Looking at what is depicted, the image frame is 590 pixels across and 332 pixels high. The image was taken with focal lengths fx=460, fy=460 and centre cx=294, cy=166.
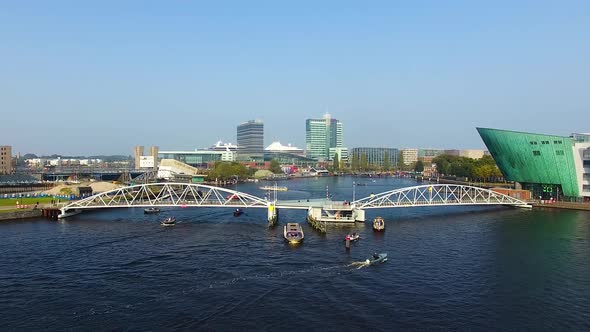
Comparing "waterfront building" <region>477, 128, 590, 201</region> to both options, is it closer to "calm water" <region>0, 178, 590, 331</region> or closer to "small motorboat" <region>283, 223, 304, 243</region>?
"calm water" <region>0, 178, 590, 331</region>

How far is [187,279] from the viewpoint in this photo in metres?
38.9

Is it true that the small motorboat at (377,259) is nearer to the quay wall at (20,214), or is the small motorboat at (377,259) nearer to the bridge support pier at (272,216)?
the bridge support pier at (272,216)

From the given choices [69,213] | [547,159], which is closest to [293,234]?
[69,213]

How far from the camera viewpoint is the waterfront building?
288 ft

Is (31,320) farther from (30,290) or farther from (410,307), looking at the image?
(410,307)

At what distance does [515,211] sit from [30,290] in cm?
7709

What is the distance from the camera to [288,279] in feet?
128

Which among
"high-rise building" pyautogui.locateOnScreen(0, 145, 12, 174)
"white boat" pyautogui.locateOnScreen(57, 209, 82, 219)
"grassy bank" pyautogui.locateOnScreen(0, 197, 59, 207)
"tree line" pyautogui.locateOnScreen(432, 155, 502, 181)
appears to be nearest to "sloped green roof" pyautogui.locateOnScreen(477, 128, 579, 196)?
"tree line" pyautogui.locateOnScreen(432, 155, 502, 181)

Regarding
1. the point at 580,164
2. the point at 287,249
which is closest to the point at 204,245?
the point at 287,249

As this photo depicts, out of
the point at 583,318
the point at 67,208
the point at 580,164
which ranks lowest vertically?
the point at 583,318

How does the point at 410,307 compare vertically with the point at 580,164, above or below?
below

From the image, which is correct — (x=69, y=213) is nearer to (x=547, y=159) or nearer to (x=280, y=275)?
(x=280, y=275)

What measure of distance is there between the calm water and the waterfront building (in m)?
27.6

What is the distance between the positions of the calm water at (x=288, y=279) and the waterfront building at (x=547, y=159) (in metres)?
27.6
